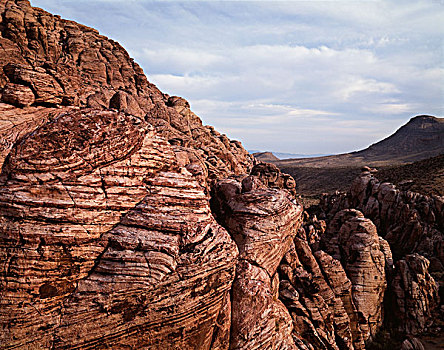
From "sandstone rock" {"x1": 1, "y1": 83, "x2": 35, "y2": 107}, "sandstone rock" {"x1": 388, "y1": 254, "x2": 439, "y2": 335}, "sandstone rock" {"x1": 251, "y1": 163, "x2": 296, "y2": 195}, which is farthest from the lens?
"sandstone rock" {"x1": 251, "y1": 163, "x2": 296, "y2": 195}

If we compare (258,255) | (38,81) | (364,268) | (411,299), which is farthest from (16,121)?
(411,299)

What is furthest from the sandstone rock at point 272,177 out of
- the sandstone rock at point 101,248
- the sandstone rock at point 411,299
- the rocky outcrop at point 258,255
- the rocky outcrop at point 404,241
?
the sandstone rock at point 101,248

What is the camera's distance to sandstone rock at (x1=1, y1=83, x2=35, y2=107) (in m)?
10.5

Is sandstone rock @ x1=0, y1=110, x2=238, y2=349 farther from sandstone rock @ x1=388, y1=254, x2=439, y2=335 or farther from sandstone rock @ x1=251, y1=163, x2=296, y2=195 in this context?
sandstone rock @ x1=251, y1=163, x2=296, y2=195

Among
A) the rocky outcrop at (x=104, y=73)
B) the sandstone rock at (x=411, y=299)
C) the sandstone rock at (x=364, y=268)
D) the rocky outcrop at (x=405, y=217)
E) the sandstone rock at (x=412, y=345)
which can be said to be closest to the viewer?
the sandstone rock at (x=412, y=345)

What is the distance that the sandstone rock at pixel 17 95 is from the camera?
10.5 metres

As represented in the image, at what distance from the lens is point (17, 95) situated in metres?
10.6

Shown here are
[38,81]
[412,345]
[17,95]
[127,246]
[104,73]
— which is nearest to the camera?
[127,246]

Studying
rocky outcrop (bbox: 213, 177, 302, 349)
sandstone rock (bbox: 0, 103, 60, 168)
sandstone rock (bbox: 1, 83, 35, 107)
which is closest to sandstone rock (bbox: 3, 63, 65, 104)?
sandstone rock (bbox: 1, 83, 35, 107)

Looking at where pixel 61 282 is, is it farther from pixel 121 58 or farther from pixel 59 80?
pixel 121 58

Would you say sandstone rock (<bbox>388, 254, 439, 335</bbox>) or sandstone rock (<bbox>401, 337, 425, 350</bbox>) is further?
sandstone rock (<bbox>388, 254, 439, 335</bbox>)

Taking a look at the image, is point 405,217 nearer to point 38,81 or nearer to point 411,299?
point 411,299

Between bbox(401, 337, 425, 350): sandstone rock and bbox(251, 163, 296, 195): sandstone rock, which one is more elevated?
bbox(251, 163, 296, 195): sandstone rock

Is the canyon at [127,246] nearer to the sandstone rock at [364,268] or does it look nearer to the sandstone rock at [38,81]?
the sandstone rock at [38,81]
